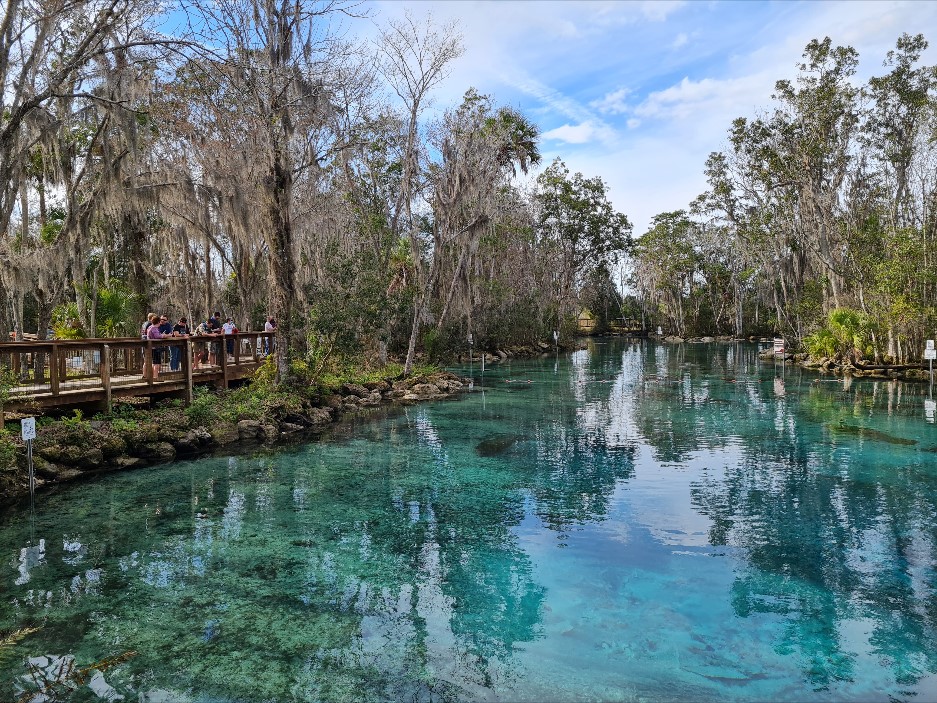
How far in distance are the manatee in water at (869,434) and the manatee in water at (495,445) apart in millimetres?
7214

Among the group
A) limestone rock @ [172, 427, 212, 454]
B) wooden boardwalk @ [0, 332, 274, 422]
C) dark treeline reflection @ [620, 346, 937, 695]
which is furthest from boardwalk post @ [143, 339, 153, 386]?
dark treeline reflection @ [620, 346, 937, 695]

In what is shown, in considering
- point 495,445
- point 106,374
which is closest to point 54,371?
point 106,374

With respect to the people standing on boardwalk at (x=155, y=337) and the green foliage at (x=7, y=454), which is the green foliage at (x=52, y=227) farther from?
the green foliage at (x=7, y=454)

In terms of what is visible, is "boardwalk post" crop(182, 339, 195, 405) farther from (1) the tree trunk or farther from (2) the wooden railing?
(1) the tree trunk

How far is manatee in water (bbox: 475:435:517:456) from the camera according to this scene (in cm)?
1243

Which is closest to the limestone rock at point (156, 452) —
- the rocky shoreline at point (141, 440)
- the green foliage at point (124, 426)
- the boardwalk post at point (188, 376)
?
the rocky shoreline at point (141, 440)

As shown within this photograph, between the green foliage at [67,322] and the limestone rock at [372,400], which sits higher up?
the green foliage at [67,322]

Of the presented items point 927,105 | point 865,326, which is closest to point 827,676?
point 865,326

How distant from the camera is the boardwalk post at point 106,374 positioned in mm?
11898

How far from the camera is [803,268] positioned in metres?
40.5

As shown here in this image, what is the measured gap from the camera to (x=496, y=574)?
21.4ft

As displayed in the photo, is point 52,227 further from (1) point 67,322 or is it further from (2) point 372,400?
(2) point 372,400

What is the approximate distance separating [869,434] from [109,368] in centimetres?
1542

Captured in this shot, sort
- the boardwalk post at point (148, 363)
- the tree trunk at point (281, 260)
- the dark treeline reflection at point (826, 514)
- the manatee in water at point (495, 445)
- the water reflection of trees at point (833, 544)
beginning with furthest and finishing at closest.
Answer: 1. the tree trunk at point (281, 260)
2. the boardwalk post at point (148, 363)
3. the manatee in water at point (495, 445)
4. the dark treeline reflection at point (826, 514)
5. the water reflection of trees at point (833, 544)
